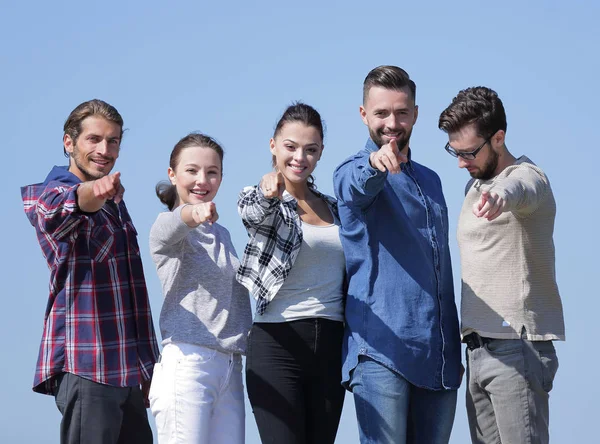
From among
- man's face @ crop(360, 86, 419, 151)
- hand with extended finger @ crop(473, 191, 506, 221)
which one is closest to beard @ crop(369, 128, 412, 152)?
man's face @ crop(360, 86, 419, 151)

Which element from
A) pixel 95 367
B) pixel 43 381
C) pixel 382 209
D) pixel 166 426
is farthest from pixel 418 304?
pixel 43 381

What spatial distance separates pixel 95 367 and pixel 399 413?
1561 mm

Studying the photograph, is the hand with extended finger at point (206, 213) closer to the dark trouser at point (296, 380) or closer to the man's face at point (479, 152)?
the dark trouser at point (296, 380)

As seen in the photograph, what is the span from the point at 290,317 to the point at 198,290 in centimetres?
57

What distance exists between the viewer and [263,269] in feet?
13.4

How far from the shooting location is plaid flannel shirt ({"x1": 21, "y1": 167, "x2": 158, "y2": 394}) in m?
4.09

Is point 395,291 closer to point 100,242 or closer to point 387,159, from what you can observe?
point 387,159

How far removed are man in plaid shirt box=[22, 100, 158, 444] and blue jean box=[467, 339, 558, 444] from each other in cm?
183

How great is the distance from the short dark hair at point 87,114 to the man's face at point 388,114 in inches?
58.0

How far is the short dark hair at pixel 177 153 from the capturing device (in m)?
4.62

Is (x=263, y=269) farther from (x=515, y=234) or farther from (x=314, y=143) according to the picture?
(x=515, y=234)

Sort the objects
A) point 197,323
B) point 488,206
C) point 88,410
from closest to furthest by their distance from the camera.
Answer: point 488,206 < point 88,410 < point 197,323

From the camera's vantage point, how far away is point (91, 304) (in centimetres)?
420

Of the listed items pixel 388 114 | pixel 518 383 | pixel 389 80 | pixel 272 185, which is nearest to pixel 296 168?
pixel 272 185
